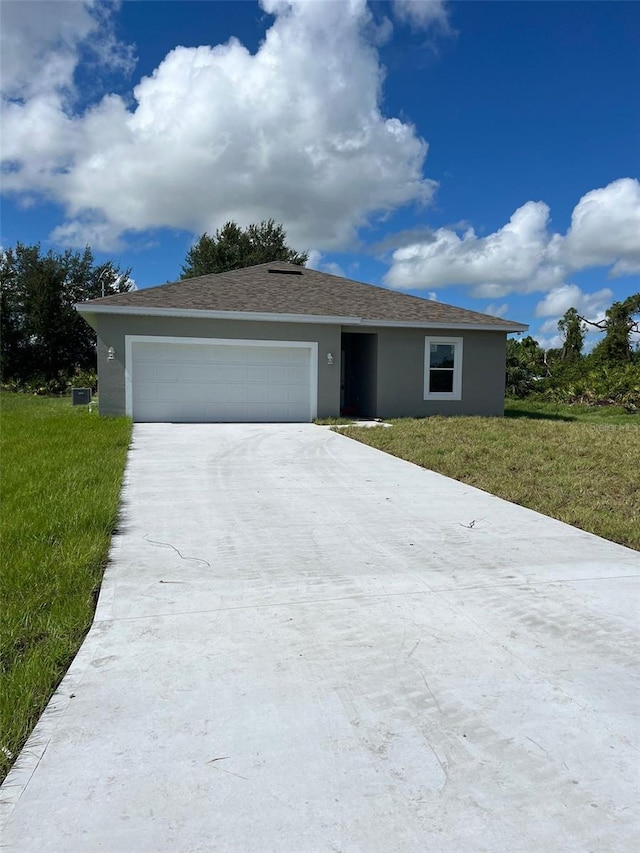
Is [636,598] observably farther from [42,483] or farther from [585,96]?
[585,96]

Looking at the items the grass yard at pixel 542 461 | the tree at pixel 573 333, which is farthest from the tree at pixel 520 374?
the grass yard at pixel 542 461

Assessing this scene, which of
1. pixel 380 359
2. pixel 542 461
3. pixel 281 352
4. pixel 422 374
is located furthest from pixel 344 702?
pixel 422 374

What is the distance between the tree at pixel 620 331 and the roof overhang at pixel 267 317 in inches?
635

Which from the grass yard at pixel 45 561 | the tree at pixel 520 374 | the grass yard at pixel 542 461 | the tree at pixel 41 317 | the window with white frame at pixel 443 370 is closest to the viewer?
the grass yard at pixel 45 561

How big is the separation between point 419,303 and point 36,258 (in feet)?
70.8

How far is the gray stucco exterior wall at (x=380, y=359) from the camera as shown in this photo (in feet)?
43.8

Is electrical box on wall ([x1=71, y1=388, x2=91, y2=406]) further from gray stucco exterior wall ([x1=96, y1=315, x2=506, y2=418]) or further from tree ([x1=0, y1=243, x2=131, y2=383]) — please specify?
tree ([x1=0, y1=243, x2=131, y2=383])

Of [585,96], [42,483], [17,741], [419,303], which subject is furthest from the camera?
[419,303]

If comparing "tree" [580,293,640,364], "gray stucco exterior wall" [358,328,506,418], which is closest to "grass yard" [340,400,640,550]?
"gray stucco exterior wall" [358,328,506,418]

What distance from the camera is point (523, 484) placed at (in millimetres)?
7004

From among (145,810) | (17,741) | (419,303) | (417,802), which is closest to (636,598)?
(417,802)

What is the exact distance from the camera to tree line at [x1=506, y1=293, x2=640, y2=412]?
2094cm

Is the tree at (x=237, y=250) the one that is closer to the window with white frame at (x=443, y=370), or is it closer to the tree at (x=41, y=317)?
the tree at (x=41, y=317)

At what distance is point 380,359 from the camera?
Result: 595 inches
